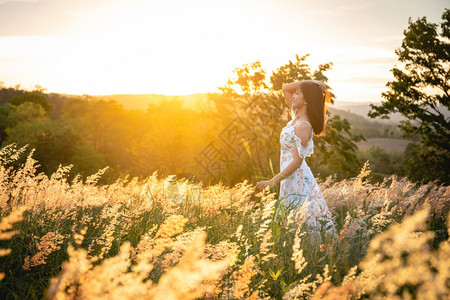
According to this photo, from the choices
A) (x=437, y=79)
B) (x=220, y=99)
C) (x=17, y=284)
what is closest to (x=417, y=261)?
(x=17, y=284)

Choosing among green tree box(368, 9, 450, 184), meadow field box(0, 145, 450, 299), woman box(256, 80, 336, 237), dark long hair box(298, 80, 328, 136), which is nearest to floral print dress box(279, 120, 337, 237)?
woman box(256, 80, 336, 237)

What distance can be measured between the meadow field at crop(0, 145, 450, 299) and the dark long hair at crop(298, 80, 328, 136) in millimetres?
1058

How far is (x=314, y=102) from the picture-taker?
4.66 meters

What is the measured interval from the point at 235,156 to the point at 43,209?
11.7 meters

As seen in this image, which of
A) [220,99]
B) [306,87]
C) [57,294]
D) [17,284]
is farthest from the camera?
[220,99]

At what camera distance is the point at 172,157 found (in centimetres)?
3322

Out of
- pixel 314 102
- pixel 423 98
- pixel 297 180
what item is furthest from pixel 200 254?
pixel 423 98

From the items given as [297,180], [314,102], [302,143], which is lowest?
[297,180]

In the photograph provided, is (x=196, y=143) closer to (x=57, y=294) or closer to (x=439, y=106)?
(x=439, y=106)

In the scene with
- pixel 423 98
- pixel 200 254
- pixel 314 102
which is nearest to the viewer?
pixel 200 254

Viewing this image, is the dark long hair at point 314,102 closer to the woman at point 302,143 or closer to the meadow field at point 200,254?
the woman at point 302,143

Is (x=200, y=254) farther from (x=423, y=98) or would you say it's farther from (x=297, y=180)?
(x=423, y=98)

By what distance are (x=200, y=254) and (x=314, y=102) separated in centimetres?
332

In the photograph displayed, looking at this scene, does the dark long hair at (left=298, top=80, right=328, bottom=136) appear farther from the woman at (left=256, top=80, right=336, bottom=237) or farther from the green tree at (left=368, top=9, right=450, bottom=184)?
the green tree at (left=368, top=9, right=450, bottom=184)
